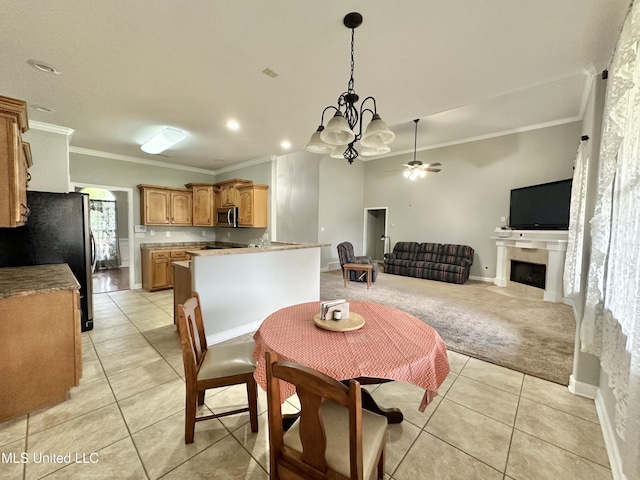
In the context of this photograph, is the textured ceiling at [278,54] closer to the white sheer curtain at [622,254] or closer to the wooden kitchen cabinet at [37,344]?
the white sheer curtain at [622,254]

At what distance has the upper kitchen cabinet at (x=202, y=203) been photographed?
581 centimetres

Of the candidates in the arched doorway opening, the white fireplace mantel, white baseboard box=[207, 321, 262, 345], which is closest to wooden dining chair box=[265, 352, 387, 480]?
white baseboard box=[207, 321, 262, 345]

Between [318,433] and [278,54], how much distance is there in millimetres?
2403

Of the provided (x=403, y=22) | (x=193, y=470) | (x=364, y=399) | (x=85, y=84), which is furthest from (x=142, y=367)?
(x=403, y=22)

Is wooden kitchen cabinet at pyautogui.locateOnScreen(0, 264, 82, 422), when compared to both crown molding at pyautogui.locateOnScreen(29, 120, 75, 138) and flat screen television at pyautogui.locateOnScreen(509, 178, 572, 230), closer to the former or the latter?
crown molding at pyautogui.locateOnScreen(29, 120, 75, 138)

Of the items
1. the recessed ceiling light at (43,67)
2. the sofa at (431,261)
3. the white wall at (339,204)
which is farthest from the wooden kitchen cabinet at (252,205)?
the sofa at (431,261)

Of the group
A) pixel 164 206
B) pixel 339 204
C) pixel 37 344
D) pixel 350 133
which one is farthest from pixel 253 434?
pixel 339 204

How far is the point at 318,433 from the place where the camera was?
0.92 meters

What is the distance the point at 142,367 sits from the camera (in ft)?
7.96

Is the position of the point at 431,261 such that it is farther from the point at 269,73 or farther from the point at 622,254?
the point at 269,73

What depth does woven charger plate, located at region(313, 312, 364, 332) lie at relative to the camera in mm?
1496

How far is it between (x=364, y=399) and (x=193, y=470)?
1.08m

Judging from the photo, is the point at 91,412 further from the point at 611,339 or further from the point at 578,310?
the point at 578,310

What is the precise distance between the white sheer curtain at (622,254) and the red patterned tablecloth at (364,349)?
0.68 metres
